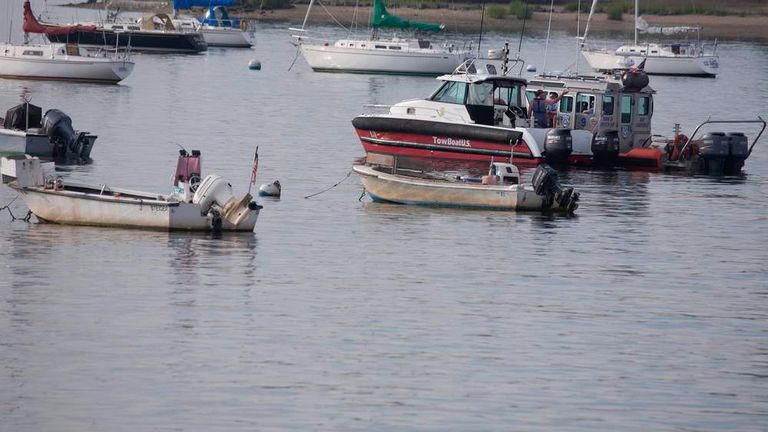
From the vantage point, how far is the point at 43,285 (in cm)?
2772

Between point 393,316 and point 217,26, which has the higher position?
point 217,26

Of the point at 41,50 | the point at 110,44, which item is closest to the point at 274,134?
the point at 41,50

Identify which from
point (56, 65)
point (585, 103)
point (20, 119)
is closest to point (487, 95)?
point (585, 103)

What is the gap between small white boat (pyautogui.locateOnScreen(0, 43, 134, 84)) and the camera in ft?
234

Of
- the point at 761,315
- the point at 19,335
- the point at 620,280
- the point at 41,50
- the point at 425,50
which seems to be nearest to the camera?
the point at 19,335

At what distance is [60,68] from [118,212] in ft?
134

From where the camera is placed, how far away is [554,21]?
148250 millimetres

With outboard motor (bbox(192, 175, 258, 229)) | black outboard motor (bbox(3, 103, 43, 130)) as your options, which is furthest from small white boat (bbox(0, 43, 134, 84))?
outboard motor (bbox(192, 175, 258, 229))

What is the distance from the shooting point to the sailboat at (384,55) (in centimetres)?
8675

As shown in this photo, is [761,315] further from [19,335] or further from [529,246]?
[19,335]

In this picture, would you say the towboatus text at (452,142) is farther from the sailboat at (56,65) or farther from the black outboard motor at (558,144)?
the sailboat at (56,65)

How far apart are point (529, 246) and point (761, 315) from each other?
6827mm

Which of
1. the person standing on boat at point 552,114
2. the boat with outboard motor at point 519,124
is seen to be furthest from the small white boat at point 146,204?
the person standing on boat at point 552,114

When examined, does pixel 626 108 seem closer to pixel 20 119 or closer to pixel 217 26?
pixel 20 119
